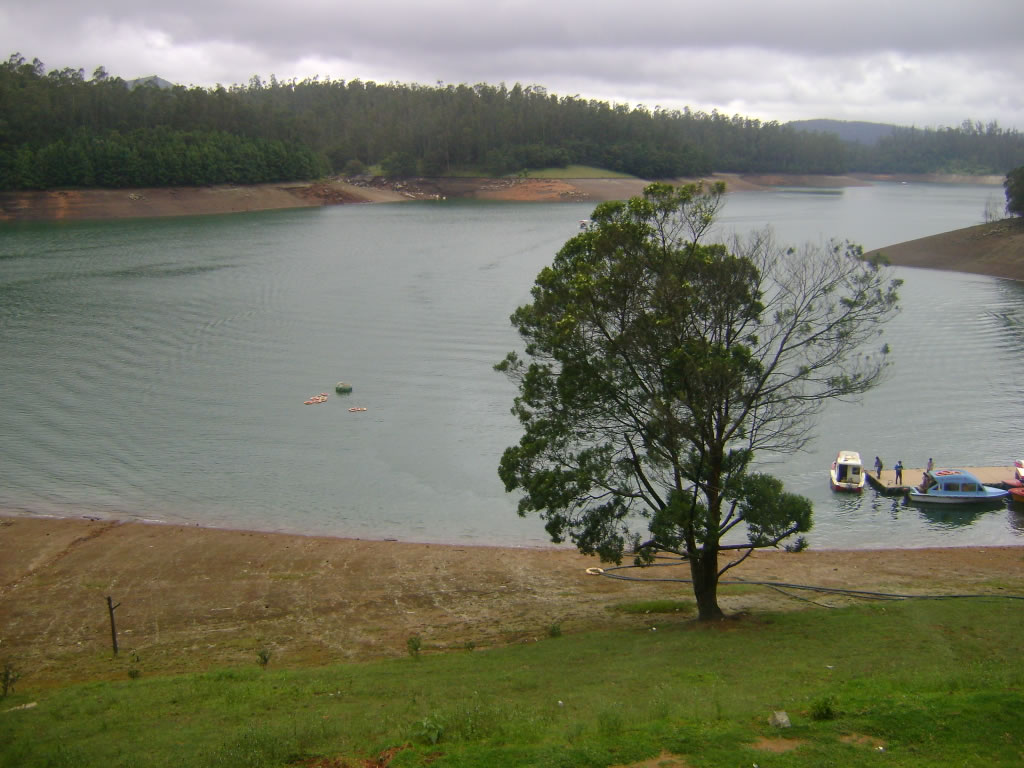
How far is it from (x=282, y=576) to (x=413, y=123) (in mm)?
164318

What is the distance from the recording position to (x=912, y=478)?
2952cm

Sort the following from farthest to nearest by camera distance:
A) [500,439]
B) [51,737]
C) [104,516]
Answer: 1. [500,439]
2. [104,516]
3. [51,737]

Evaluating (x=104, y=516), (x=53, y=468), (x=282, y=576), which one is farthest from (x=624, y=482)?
(x=53, y=468)

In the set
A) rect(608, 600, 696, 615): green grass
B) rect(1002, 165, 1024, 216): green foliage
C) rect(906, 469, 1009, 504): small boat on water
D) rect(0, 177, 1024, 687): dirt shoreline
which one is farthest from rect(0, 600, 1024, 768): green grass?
rect(1002, 165, 1024, 216): green foliage

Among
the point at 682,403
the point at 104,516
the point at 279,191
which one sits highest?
the point at 279,191

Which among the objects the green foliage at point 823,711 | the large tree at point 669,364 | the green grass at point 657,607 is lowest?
the green grass at point 657,607

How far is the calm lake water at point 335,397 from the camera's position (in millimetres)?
28500

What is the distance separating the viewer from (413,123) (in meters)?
175

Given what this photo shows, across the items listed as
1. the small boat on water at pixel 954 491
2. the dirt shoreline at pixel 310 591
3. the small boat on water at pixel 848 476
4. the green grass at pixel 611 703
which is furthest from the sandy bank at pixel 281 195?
the green grass at pixel 611 703

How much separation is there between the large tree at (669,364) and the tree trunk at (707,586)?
28mm

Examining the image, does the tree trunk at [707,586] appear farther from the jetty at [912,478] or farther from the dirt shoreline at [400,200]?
the dirt shoreline at [400,200]

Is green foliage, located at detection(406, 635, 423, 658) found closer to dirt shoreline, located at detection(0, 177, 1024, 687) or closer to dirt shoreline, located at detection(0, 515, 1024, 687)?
dirt shoreline, located at detection(0, 515, 1024, 687)

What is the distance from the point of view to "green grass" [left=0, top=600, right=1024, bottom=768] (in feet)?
32.2

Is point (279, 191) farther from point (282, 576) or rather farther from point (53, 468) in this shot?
point (282, 576)
